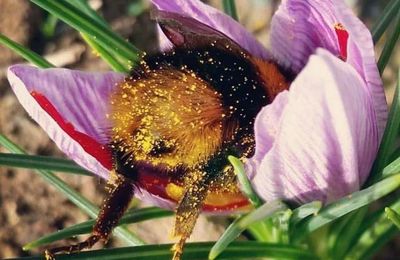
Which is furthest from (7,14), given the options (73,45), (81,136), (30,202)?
(81,136)

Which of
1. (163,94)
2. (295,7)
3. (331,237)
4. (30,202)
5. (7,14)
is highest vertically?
(295,7)

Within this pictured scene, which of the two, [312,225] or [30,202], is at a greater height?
[312,225]

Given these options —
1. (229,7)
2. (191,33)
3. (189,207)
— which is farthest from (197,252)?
(229,7)

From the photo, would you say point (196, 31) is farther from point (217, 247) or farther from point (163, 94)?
point (217, 247)

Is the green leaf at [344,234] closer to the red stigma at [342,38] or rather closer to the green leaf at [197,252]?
the green leaf at [197,252]

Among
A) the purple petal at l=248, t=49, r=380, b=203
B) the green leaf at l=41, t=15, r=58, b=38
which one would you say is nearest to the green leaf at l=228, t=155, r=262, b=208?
the purple petal at l=248, t=49, r=380, b=203

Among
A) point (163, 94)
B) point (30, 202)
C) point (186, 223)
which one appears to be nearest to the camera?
point (163, 94)

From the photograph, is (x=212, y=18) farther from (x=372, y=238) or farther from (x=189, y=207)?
(x=372, y=238)
